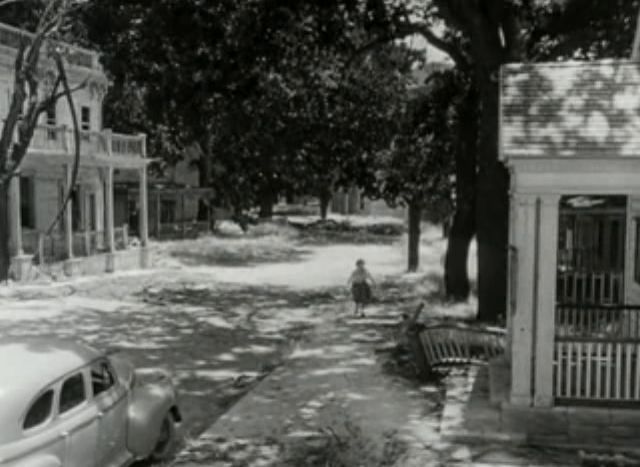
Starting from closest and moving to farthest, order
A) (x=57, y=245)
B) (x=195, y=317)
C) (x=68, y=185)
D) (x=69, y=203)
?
(x=195, y=317)
(x=57, y=245)
(x=69, y=203)
(x=68, y=185)

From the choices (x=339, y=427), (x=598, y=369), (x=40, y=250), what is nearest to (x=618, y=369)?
(x=598, y=369)

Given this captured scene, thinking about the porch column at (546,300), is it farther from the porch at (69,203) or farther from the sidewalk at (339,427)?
the porch at (69,203)

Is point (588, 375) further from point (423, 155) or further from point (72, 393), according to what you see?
point (423, 155)

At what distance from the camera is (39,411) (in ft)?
23.7

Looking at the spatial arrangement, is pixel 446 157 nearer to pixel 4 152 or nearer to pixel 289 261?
pixel 289 261

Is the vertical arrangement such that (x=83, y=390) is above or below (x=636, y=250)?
below

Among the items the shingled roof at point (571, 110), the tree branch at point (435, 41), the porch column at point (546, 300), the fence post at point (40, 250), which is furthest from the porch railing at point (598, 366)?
the fence post at point (40, 250)

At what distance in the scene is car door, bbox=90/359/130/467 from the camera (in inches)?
318

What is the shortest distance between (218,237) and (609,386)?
42552 millimetres

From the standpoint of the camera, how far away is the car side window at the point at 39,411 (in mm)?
7039

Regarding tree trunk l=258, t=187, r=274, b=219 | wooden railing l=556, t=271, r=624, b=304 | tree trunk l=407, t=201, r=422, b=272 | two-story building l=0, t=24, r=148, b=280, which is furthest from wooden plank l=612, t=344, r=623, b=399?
tree trunk l=258, t=187, r=274, b=219

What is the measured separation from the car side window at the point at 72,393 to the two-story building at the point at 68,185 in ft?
63.8

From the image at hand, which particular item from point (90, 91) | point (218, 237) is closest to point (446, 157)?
point (90, 91)

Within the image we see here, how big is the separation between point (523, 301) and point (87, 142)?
25661mm
